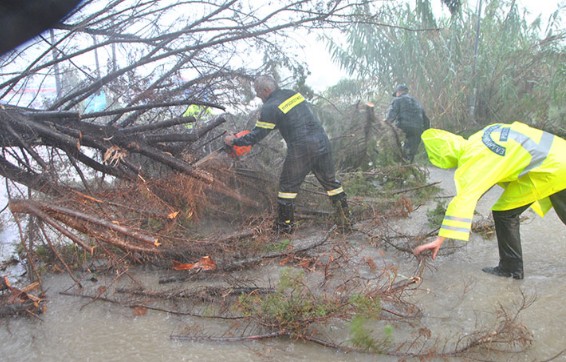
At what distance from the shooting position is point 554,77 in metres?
8.60

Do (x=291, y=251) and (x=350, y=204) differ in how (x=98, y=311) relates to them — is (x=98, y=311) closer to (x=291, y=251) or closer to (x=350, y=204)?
(x=291, y=251)

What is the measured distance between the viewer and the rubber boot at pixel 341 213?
4879 millimetres

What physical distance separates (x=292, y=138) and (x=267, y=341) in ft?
8.30

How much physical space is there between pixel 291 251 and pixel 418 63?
6945 millimetres

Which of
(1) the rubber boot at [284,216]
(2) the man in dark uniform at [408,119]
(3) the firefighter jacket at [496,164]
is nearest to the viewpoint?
(3) the firefighter jacket at [496,164]

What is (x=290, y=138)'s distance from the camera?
16.1 feet

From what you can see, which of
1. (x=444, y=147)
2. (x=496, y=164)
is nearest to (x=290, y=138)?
(x=444, y=147)

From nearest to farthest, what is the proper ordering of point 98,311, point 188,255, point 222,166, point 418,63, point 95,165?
point 98,311 < point 188,255 < point 95,165 < point 222,166 < point 418,63

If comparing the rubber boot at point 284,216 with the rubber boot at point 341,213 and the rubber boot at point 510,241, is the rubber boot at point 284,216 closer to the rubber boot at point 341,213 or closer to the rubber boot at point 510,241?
the rubber boot at point 341,213

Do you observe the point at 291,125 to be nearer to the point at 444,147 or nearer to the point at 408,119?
the point at 444,147

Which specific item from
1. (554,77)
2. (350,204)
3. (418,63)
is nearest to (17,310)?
(350,204)

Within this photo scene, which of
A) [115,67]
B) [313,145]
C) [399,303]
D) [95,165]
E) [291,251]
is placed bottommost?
[399,303]

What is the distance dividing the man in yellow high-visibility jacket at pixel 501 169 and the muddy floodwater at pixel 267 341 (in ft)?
1.35

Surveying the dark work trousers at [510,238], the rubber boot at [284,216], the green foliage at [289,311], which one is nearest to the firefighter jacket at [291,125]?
the rubber boot at [284,216]
